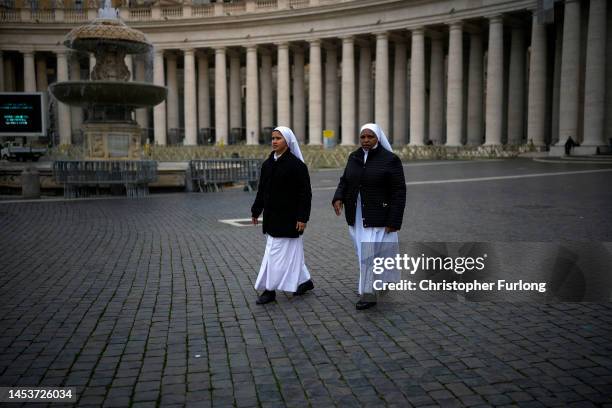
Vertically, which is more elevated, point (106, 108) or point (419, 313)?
point (106, 108)

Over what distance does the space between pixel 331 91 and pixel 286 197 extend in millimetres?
54973

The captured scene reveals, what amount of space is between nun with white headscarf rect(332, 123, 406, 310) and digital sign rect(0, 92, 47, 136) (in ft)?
44.4

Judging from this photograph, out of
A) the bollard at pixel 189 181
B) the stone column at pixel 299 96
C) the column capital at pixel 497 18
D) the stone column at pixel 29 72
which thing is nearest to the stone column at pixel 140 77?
the stone column at pixel 29 72

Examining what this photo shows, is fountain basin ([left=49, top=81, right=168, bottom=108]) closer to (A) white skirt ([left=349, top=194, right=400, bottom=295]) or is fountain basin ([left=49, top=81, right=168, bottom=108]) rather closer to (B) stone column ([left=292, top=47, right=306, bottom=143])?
(A) white skirt ([left=349, top=194, right=400, bottom=295])

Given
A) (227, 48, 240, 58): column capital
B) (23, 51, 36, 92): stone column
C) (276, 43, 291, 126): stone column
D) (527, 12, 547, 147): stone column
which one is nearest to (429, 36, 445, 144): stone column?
(527, 12, 547, 147): stone column

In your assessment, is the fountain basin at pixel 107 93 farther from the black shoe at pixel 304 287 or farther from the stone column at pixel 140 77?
the stone column at pixel 140 77

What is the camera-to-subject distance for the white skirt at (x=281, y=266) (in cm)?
703

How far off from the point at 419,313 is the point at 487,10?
Answer: 42.6 meters

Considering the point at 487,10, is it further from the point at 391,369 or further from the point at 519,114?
the point at 391,369

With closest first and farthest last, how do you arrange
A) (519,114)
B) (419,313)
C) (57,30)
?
(419,313) → (519,114) → (57,30)

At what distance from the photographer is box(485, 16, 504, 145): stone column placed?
145ft

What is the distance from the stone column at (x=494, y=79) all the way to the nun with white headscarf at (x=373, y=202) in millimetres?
40632

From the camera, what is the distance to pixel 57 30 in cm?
5866

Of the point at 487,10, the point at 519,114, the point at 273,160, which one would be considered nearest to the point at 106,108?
the point at 273,160
